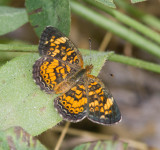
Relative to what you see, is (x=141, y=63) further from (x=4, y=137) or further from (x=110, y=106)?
(x=4, y=137)

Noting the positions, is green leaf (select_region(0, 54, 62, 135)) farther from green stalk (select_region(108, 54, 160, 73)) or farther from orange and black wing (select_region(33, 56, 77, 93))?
green stalk (select_region(108, 54, 160, 73))

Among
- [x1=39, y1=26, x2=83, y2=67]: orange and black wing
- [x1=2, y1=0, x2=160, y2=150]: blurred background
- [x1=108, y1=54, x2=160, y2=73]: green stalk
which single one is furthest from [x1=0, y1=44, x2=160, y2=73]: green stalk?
[x1=2, y1=0, x2=160, y2=150]: blurred background

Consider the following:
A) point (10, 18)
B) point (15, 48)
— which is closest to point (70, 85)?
point (15, 48)

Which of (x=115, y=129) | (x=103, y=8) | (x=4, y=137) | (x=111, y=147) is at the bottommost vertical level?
(x=115, y=129)

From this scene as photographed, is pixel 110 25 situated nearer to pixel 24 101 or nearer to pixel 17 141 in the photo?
pixel 24 101

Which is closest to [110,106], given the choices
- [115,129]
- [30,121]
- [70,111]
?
[70,111]

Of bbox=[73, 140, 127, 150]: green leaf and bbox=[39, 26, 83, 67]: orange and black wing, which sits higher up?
bbox=[39, 26, 83, 67]: orange and black wing

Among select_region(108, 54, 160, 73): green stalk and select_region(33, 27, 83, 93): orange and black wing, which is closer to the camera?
select_region(33, 27, 83, 93): orange and black wing
